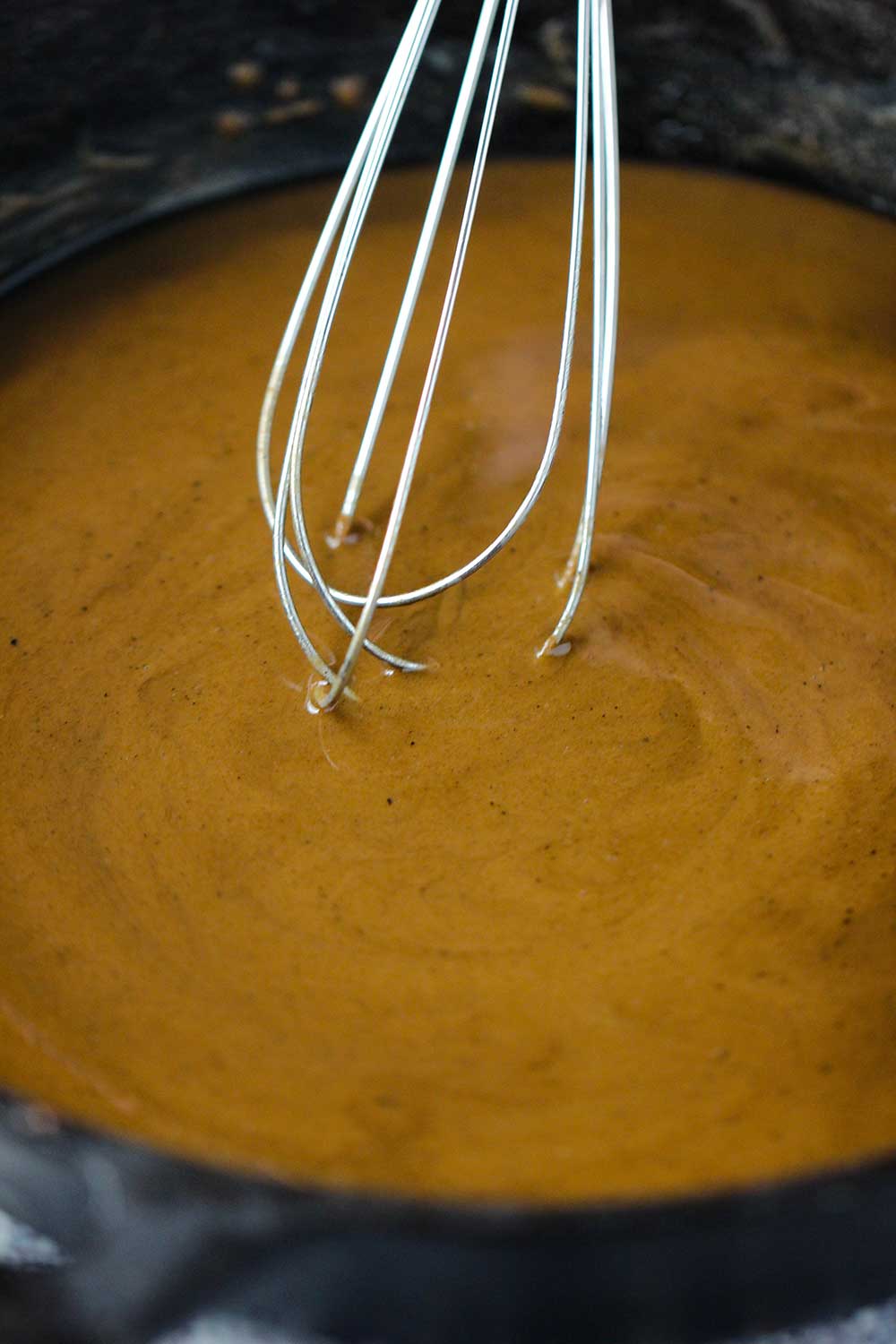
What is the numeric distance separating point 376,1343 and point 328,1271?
0.26 ft

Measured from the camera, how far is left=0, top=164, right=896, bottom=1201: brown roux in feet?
2.31

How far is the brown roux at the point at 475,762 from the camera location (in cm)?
71

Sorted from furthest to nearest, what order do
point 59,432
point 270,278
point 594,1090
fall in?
point 270,278, point 59,432, point 594,1090

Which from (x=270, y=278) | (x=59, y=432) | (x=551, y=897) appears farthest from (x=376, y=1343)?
(x=270, y=278)

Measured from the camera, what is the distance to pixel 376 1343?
0.61m

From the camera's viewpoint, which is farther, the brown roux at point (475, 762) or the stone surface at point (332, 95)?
the stone surface at point (332, 95)

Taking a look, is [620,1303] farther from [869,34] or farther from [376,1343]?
[869,34]

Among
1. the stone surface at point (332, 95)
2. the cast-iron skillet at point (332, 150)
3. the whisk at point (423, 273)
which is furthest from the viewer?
the stone surface at point (332, 95)

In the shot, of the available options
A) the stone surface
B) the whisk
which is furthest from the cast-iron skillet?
the whisk

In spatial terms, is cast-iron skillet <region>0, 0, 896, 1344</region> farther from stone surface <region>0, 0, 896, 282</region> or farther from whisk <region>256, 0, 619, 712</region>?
whisk <region>256, 0, 619, 712</region>

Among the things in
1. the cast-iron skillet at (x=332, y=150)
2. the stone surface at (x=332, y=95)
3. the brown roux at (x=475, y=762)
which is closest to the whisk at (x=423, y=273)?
the brown roux at (x=475, y=762)

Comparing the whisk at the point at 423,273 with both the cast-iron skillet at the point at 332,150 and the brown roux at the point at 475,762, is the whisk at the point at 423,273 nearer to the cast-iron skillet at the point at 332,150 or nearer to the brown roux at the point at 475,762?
the brown roux at the point at 475,762

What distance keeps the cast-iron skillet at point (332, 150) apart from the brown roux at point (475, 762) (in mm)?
92

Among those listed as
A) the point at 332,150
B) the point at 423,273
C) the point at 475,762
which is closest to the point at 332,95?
the point at 332,150
